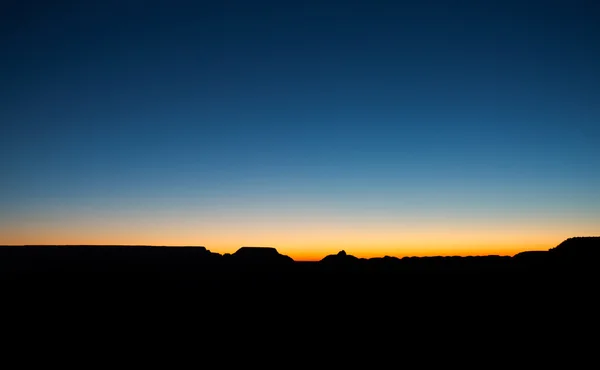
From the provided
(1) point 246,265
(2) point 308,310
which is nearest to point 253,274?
(1) point 246,265

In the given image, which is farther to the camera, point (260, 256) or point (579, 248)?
point (260, 256)

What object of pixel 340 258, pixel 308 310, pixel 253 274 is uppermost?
pixel 340 258

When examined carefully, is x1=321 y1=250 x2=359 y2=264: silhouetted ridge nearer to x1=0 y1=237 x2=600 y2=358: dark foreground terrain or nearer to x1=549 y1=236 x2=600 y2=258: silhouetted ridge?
x1=0 y1=237 x2=600 y2=358: dark foreground terrain

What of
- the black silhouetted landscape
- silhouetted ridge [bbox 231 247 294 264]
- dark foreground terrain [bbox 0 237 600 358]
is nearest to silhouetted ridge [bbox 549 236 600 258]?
the black silhouetted landscape

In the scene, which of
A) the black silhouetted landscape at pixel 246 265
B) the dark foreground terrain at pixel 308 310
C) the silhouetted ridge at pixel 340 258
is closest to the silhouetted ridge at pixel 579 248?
the black silhouetted landscape at pixel 246 265

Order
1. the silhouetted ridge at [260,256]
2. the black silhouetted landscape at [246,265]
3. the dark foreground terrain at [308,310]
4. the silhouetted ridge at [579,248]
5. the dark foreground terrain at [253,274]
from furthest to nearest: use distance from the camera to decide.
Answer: the silhouetted ridge at [260,256]
the silhouetted ridge at [579,248]
the black silhouetted landscape at [246,265]
the dark foreground terrain at [253,274]
the dark foreground terrain at [308,310]

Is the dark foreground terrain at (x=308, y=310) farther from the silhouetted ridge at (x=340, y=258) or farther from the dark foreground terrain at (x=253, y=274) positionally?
the silhouetted ridge at (x=340, y=258)

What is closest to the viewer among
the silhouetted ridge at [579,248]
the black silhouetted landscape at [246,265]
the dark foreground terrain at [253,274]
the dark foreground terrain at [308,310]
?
the dark foreground terrain at [308,310]

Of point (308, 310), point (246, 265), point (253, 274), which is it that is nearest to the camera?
point (308, 310)

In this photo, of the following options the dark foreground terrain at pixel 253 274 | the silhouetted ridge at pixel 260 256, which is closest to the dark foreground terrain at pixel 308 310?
the dark foreground terrain at pixel 253 274

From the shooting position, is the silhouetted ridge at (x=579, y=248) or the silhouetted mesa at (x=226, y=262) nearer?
the silhouetted mesa at (x=226, y=262)

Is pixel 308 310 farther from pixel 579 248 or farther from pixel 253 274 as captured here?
pixel 579 248

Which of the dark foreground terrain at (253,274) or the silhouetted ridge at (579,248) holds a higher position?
the silhouetted ridge at (579,248)

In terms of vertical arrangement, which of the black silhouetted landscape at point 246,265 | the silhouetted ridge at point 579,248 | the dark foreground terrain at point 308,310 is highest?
the silhouetted ridge at point 579,248
